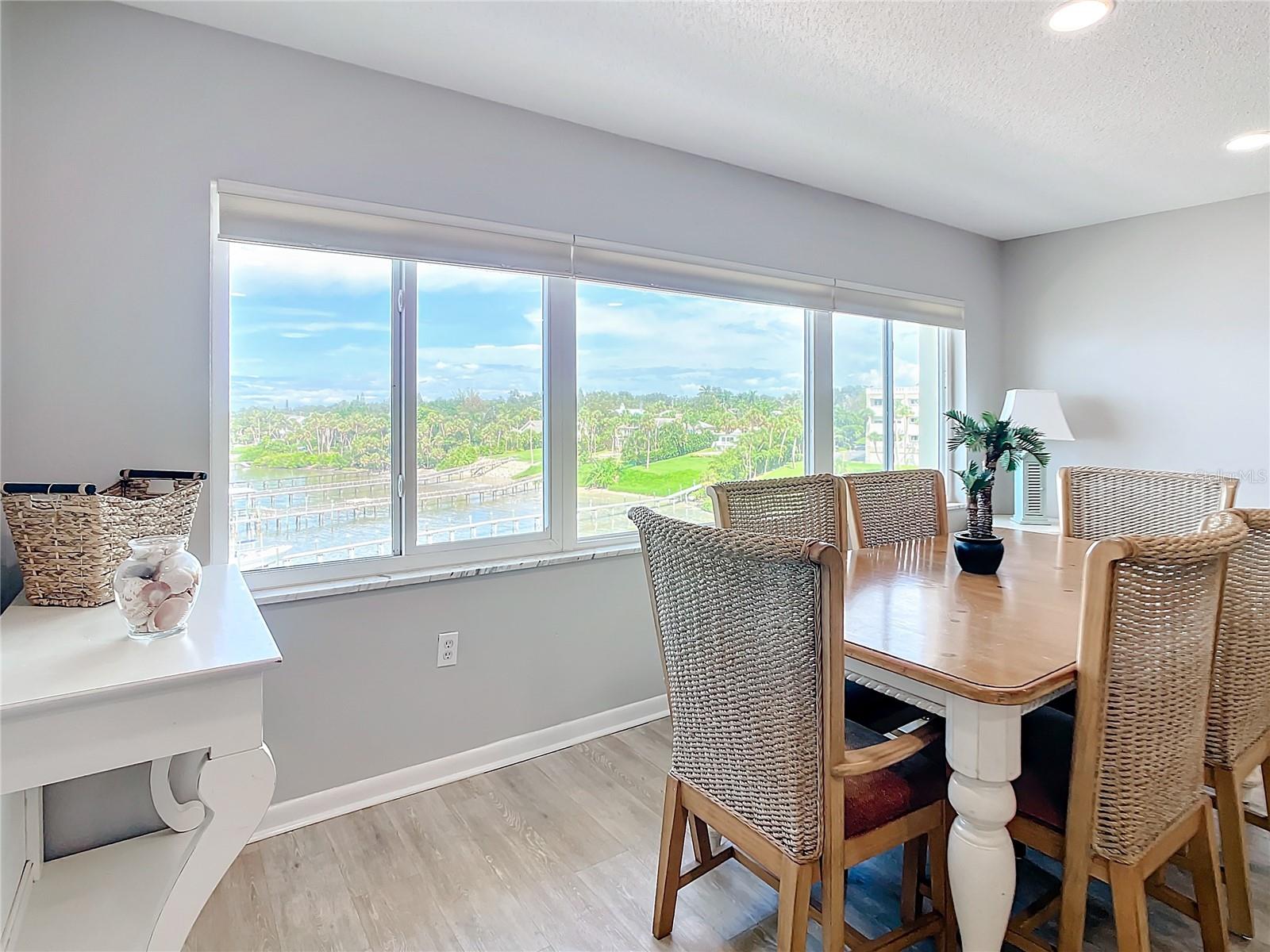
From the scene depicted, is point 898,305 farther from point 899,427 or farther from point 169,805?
point 169,805

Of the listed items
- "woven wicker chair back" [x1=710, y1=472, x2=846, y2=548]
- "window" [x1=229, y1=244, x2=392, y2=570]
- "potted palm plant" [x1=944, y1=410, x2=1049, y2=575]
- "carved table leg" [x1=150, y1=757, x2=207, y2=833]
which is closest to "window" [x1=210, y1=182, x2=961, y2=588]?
"window" [x1=229, y1=244, x2=392, y2=570]

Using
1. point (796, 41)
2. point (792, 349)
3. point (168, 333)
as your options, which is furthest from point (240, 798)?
point (792, 349)

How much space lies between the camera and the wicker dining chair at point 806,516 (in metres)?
1.78

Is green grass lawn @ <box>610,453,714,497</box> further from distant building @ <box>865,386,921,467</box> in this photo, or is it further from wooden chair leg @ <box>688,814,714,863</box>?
wooden chair leg @ <box>688,814,714,863</box>

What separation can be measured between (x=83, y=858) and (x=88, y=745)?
36.5 inches

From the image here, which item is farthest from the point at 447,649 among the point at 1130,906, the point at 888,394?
the point at 888,394

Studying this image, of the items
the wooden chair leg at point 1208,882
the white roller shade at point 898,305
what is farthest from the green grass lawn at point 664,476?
the wooden chair leg at point 1208,882

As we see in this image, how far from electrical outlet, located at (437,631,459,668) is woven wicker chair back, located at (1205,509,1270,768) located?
200 cm

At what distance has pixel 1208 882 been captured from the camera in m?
1.41

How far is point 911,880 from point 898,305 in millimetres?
2788

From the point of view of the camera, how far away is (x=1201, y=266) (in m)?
3.42

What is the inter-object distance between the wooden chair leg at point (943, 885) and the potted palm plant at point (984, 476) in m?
0.75

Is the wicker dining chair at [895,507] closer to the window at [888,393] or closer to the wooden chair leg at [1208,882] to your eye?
the window at [888,393]

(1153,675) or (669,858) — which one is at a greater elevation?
(1153,675)
